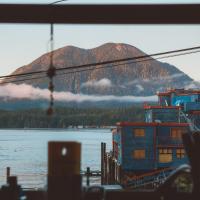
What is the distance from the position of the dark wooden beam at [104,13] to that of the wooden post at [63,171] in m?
1.86

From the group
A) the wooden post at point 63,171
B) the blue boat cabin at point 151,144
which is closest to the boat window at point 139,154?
the blue boat cabin at point 151,144

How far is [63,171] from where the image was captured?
19.5 feet

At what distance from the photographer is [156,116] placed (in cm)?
6069

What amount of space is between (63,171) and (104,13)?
7.43 ft

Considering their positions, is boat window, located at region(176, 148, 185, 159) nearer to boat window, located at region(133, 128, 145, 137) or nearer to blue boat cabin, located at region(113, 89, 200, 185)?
blue boat cabin, located at region(113, 89, 200, 185)

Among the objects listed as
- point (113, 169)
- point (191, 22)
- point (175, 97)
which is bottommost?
point (113, 169)

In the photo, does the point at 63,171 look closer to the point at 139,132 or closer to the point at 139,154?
the point at 139,132

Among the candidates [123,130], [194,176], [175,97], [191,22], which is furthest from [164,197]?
[175,97]

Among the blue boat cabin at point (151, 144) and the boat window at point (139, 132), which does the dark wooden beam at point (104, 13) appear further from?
the boat window at point (139, 132)

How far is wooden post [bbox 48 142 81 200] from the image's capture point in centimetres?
593

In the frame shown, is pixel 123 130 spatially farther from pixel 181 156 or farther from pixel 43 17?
pixel 43 17

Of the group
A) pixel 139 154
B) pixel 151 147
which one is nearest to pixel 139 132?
pixel 151 147

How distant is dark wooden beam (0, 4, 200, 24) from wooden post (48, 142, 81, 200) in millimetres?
1864

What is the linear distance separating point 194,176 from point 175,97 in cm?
6254
